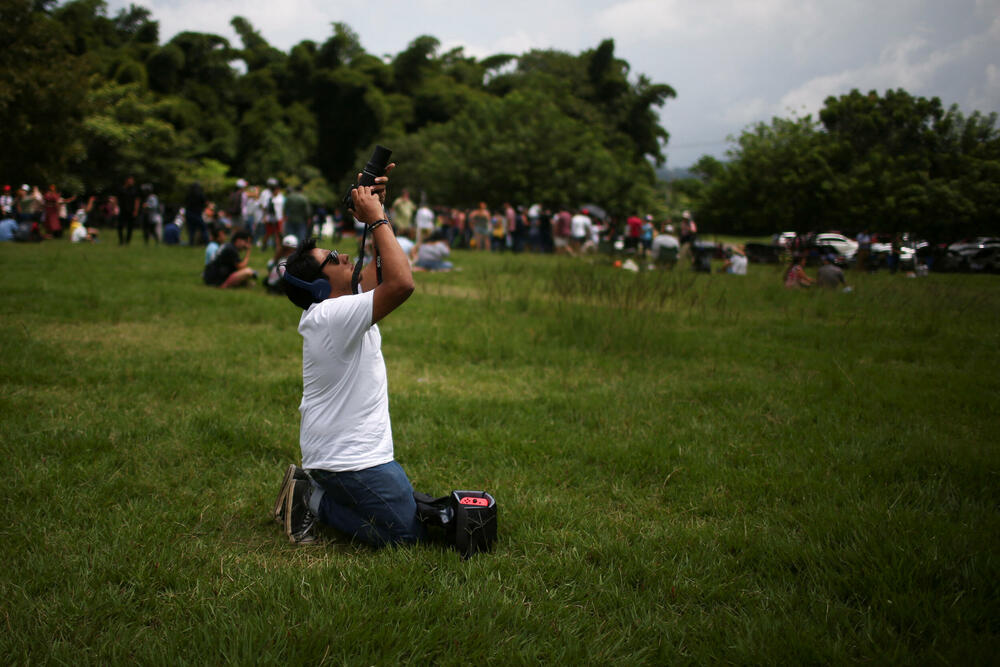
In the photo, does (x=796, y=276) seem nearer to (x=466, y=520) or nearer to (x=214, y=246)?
(x=214, y=246)

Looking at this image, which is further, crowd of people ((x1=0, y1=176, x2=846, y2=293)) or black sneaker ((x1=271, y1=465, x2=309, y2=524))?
crowd of people ((x1=0, y1=176, x2=846, y2=293))

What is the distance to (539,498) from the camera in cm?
365

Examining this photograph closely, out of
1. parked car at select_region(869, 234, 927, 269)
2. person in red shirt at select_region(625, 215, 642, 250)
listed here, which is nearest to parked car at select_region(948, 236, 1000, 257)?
parked car at select_region(869, 234, 927, 269)

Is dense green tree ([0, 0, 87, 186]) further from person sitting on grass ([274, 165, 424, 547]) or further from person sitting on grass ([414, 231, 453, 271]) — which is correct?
person sitting on grass ([274, 165, 424, 547])

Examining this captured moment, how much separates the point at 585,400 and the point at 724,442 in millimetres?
1270

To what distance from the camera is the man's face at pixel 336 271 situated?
10.0 ft

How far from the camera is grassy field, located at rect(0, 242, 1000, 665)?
2.41 metres

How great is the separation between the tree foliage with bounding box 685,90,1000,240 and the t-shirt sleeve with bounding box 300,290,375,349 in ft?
38.8

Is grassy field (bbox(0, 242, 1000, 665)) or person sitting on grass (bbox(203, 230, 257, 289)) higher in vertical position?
person sitting on grass (bbox(203, 230, 257, 289))

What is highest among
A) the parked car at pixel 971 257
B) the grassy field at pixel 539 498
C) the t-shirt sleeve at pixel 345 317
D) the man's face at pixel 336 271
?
the parked car at pixel 971 257

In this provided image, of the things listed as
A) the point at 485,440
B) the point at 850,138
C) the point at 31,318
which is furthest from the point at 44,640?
the point at 850,138

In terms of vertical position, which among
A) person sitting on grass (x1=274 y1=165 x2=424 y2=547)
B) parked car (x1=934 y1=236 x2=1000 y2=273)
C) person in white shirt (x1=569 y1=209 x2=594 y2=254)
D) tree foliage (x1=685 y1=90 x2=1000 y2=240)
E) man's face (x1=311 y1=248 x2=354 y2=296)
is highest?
tree foliage (x1=685 y1=90 x2=1000 y2=240)

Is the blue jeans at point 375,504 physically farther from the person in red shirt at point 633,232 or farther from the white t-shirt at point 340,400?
the person in red shirt at point 633,232

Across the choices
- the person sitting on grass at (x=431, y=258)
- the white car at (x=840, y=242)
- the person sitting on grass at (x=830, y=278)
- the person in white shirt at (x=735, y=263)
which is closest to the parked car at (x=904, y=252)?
the person in white shirt at (x=735, y=263)
